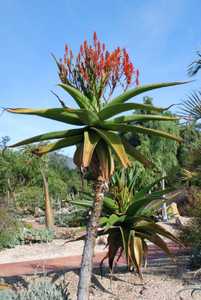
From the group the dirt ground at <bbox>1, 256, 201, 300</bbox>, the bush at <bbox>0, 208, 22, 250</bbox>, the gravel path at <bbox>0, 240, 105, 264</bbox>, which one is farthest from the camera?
the bush at <bbox>0, 208, 22, 250</bbox>

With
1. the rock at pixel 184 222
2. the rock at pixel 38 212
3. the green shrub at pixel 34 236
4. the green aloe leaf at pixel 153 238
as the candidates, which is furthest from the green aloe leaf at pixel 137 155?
the rock at pixel 38 212

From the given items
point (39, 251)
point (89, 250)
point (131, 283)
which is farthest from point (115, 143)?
point (39, 251)

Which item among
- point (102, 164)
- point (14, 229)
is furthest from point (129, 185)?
point (14, 229)

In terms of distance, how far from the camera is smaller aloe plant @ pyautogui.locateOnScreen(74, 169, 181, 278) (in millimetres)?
6496

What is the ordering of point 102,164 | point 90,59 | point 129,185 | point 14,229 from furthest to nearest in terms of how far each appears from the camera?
point 14,229
point 129,185
point 102,164
point 90,59

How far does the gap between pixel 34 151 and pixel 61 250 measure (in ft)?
33.0

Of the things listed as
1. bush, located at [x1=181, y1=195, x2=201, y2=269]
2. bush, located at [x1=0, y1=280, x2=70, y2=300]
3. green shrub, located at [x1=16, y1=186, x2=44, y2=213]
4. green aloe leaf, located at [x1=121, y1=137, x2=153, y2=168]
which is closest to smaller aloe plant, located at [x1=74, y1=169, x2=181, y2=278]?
green aloe leaf, located at [x1=121, y1=137, x2=153, y2=168]

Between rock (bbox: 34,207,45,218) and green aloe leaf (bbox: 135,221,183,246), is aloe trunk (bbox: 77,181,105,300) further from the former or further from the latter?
rock (bbox: 34,207,45,218)

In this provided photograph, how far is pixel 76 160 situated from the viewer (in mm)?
5090

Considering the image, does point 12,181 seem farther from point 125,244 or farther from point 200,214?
point 125,244

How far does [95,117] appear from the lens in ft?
16.2

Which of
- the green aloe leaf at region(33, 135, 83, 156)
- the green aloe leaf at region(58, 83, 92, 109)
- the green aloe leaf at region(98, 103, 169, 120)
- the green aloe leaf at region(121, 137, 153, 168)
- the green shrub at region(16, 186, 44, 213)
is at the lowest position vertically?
the green shrub at region(16, 186, 44, 213)

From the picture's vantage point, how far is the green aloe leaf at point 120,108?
475 cm

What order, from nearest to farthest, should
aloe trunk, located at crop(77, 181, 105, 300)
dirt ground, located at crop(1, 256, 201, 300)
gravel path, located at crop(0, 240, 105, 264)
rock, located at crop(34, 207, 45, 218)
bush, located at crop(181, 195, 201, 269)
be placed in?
aloe trunk, located at crop(77, 181, 105, 300)
dirt ground, located at crop(1, 256, 201, 300)
bush, located at crop(181, 195, 201, 269)
gravel path, located at crop(0, 240, 105, 264)
rock, located at crop(34, 207, 45, 218)
